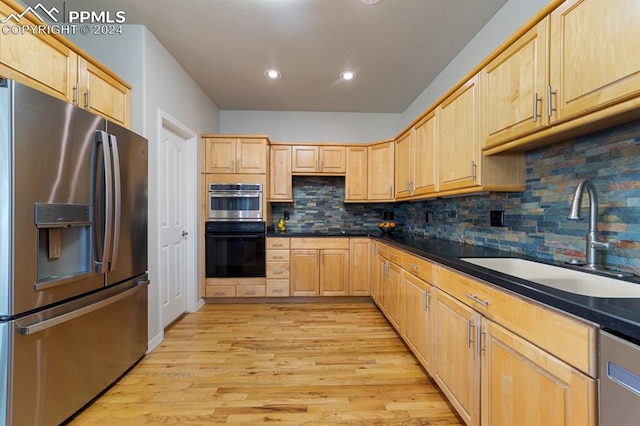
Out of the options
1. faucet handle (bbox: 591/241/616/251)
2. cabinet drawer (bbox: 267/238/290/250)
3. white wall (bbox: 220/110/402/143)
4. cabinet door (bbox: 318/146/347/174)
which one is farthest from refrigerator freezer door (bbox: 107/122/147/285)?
faucet handle (bbox: 591/241/616/251)

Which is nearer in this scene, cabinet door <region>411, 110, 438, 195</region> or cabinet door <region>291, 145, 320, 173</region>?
cabinet door <region>411, 110, 438, 195</region>

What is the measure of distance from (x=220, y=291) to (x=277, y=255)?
2.79 feet

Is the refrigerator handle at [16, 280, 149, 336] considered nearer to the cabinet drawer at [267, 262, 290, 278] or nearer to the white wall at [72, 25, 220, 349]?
the white wall at [72, 25, 220, 349]

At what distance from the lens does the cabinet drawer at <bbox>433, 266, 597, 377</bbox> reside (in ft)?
2.67

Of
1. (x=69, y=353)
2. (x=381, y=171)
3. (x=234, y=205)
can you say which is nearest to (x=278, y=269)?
(x=234, y=205)

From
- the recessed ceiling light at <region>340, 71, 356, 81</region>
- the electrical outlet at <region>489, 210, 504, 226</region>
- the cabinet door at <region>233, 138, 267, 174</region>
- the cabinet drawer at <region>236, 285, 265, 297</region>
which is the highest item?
the recessed ceiling light at <region>340, 71, 356, 81</region>

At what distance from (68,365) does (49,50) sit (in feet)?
5.74

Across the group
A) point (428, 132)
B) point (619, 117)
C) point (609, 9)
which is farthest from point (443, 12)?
point (619, 117)

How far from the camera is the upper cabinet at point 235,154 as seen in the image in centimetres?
361

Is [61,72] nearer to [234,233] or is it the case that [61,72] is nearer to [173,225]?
[173,225]

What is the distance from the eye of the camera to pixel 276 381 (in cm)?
197

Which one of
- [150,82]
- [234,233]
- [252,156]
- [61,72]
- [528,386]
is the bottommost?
[528,386]

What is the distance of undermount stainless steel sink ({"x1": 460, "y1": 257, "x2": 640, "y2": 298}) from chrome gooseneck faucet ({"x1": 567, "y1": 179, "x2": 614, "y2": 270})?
0.28ft

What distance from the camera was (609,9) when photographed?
3.37ft
